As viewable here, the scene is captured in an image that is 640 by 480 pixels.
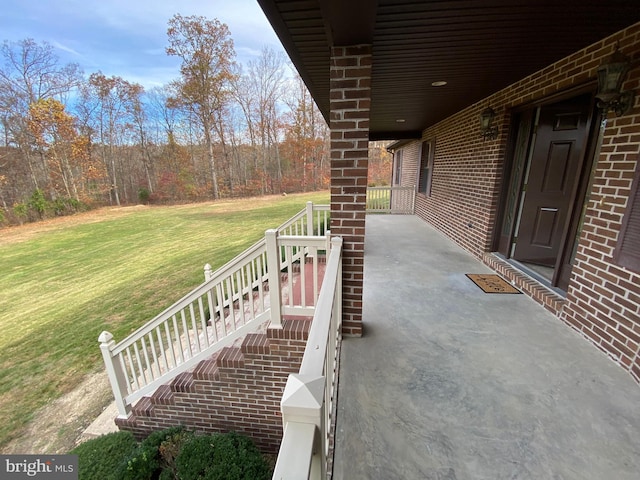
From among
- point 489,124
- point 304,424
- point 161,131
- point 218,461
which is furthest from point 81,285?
point 161,131

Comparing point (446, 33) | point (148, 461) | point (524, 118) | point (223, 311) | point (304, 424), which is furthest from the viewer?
point (524, 118)

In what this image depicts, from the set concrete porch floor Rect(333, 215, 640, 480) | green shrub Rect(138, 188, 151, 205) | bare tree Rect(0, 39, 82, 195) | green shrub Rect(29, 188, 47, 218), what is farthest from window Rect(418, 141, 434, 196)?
bare tree Rect(0, 39, 82, 195)

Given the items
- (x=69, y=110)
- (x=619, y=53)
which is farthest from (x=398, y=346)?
(x=69, y=110)

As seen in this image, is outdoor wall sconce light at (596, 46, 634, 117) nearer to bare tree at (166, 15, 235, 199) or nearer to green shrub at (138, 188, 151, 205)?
bare tree at (166, 15, 235, 199)

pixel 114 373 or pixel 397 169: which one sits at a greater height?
pixel 397 169

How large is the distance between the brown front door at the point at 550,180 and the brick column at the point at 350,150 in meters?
2.35

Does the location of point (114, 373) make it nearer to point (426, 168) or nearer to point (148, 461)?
point (148, 461)

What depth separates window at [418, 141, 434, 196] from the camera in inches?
271

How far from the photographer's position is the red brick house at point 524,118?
1874 millimetres

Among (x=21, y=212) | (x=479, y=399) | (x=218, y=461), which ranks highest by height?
(x=479, y=399)

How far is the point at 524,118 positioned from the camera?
3525 mm

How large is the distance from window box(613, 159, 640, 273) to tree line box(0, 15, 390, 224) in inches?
767

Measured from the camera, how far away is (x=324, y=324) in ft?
3.75

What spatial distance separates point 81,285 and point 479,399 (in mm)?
8350
